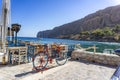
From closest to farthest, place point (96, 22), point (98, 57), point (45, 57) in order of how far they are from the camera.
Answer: point (45, 57)
point (98, 57)
point (96, 22)

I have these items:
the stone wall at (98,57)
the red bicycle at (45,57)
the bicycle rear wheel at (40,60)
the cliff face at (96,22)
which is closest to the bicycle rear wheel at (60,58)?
the red bicycle at (45,57)

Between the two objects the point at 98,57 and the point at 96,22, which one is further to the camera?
the point at 96,22

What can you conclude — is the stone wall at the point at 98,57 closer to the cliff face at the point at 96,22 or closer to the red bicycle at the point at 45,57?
the red bicycle at the point at 45,57

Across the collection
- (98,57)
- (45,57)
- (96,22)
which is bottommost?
(98,57)

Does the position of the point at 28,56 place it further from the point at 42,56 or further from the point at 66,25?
the point at 66,25

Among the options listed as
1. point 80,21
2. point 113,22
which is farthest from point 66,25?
point 113,22

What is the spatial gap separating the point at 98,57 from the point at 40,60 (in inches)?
135

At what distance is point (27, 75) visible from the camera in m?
5.86

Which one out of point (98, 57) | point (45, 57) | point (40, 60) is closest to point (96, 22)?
point (98, 57)

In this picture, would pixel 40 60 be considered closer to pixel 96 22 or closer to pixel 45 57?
pixel 45 57

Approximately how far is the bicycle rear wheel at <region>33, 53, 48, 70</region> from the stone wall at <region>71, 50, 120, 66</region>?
2.98 m

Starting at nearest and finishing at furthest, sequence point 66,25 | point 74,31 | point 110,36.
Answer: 1. point 110,36
2. point 74,31
3. point 66,25

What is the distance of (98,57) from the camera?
8.82 m

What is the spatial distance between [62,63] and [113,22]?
118 metres
